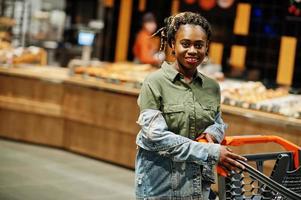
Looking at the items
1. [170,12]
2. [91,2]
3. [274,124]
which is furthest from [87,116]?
[91,2]

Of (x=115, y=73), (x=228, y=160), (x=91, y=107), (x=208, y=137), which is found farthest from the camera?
(x=115, y=73)

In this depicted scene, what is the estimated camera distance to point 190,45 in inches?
126

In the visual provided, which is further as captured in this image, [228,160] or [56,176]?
[56,176]

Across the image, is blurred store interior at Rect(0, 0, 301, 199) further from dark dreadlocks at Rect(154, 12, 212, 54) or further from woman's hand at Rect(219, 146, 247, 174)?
woman's hand at Rect(219, 146, 247, 174)

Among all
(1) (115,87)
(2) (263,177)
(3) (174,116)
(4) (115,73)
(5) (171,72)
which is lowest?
(1) (115,87)

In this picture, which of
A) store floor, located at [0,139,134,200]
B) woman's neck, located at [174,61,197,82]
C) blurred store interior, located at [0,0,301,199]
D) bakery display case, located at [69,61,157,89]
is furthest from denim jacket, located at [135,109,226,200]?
bakery display case, located at [69,61,157,89]

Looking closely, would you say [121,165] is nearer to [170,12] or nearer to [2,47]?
[2,47]

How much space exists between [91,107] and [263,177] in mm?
5633

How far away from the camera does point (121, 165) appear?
326 inches

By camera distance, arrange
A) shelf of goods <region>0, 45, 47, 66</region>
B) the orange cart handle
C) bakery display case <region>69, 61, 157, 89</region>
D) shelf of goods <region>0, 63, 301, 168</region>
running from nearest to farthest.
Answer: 1. the orange cart handle
2. shelf of goods <region>0, 63, 301, 168</region>
3. bakery display case <region>69, 61, 157, 89</region>
4. shelf of goods <region>0, 45, 47, 66</region>

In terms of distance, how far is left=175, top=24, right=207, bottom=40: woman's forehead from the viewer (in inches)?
126

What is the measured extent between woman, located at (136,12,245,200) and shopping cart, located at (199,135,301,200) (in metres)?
0.17

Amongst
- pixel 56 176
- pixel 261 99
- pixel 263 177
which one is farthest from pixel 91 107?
pixel 263 177

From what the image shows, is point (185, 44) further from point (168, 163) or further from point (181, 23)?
point (168, 163)
